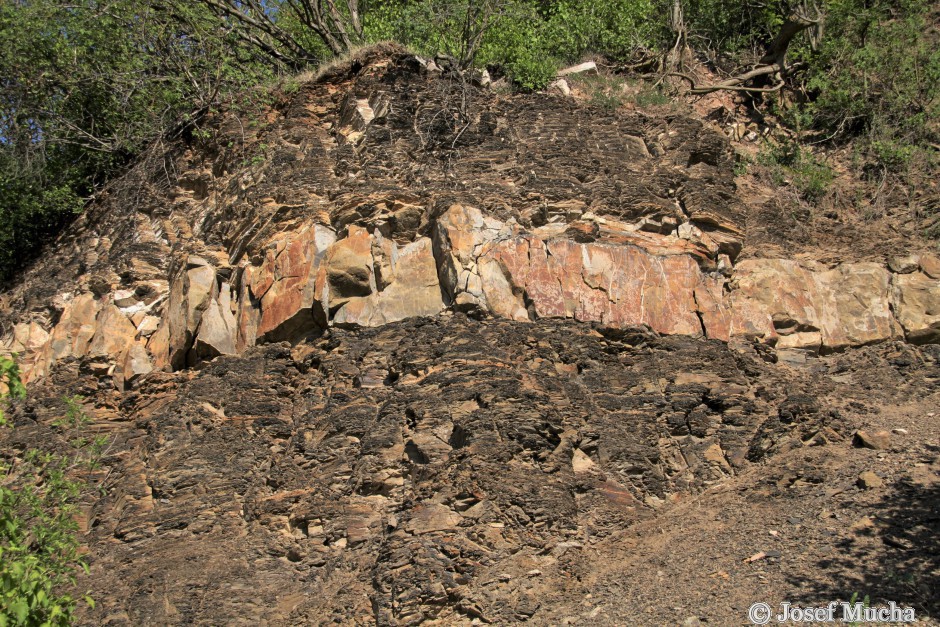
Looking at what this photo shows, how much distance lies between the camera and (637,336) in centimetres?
1032

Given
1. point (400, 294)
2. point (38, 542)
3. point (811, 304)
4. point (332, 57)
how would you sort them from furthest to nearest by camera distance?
point (332, 57) → point (811, 304) → point (400, 294) → point (38, 542)

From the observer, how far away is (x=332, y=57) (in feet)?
48.9

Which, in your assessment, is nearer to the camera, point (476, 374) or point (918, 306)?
point (476, 374)

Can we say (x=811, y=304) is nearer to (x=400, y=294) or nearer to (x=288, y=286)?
(x=400, y=294)

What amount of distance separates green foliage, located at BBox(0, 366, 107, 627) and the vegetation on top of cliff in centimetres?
530

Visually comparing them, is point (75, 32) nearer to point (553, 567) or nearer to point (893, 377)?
point (553, 567)

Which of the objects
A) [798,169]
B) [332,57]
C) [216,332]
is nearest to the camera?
[216,332]

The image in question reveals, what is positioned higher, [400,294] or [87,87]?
[87,87]

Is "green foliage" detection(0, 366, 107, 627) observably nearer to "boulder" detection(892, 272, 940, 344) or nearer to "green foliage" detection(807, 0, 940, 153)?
"boulder" detection(892, 272, 940, 344)

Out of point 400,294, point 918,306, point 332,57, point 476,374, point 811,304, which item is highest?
point 332,57

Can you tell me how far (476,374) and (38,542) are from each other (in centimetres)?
440

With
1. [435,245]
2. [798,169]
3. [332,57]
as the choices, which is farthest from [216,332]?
[798,169]

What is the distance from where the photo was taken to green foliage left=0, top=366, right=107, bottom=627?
617 centimetres

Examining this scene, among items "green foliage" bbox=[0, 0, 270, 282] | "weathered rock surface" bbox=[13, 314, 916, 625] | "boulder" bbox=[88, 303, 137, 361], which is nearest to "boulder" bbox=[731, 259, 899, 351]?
"weathered rock surface" bbox=[13, 314, 916, 625]
